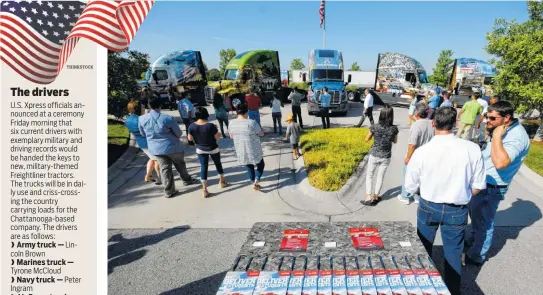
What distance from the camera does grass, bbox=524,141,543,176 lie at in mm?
6836

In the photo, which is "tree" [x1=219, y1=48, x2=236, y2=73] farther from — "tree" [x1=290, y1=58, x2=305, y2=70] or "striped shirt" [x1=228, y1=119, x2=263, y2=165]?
"striped shirt" [x1=228, y1=119, x2=263, y2=165]

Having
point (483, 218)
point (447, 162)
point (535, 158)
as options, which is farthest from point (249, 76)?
point (447, 162)

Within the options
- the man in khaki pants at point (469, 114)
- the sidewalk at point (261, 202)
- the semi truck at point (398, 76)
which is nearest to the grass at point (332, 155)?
the sidewalk at point (261, 202)

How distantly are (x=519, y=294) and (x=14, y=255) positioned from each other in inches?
180

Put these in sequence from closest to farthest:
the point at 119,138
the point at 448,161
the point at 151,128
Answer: the point at 448,161
the point at 151,128
the point at 119,138

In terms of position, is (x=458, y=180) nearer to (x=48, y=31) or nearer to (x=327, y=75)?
(x=48, y=31)

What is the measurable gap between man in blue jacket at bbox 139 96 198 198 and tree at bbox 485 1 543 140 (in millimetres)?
9733

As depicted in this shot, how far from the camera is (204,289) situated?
342 cm

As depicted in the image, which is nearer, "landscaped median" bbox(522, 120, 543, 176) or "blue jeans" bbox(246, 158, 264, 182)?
"blue jeans" bbox(246, 158, 264, 182)

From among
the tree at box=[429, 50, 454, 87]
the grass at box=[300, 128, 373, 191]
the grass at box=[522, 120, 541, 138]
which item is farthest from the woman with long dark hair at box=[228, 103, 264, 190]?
the tree at box=[429, 50, 454, 87]

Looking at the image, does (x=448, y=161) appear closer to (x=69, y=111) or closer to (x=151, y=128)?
(x=69, y=111)

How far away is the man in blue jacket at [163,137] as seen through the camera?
541cm

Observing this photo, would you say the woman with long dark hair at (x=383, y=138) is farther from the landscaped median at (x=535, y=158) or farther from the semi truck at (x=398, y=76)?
the semi truck at (x=398, y=76)

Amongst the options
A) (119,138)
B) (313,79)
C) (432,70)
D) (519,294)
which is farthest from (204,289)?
(432,70)
